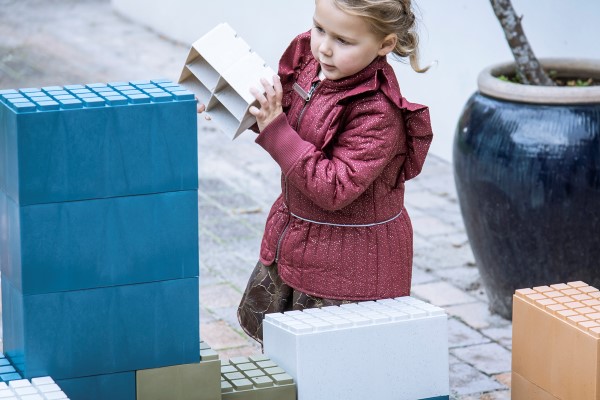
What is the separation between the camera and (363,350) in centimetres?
298

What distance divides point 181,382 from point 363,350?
483 millimetres

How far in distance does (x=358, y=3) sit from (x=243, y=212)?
12.4 feet

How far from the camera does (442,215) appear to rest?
21.9 ft

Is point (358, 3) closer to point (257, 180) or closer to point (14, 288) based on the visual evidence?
point (14, 288)

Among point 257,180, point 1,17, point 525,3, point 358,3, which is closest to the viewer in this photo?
point 358,3

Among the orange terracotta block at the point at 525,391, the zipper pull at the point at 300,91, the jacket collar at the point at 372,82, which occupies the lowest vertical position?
the orange terracotta block at the point at 525,391

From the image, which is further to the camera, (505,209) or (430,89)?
(430,89)

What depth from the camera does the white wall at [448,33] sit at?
623cm

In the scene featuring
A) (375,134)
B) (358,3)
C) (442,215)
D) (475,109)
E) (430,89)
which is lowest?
(442,215)

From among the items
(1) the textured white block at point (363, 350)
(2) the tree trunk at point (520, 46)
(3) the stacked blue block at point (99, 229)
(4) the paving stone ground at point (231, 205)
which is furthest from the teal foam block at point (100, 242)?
(2) the tree trunk at point (520, 46)

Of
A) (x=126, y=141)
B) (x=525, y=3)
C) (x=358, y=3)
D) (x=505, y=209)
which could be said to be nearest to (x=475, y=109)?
(x=505, y=209)

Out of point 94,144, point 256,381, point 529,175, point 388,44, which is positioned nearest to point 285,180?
point 388,44

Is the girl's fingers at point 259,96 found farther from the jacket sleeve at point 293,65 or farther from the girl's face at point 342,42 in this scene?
the jacket sleeve at point 293,65

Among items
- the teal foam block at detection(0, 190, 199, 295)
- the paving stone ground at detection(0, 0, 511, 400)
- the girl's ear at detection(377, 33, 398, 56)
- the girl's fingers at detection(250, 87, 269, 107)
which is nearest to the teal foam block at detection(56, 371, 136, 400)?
the teal foam block at detection(0, 190, 199, 295)
